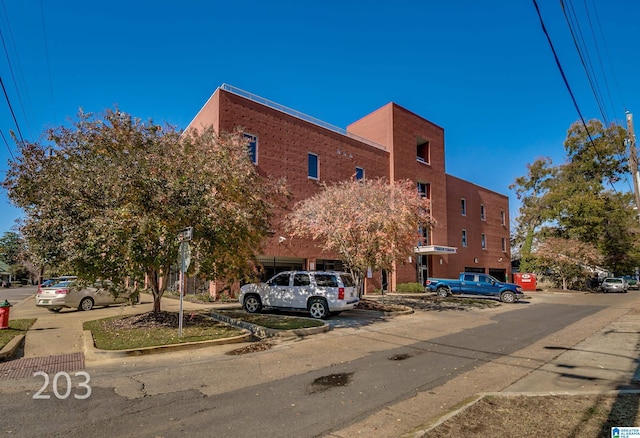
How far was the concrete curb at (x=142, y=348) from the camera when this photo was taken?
8.58 metres

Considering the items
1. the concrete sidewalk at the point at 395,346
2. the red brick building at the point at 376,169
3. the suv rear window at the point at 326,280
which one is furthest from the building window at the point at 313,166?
the concrete sidewalk at the point at 395,346

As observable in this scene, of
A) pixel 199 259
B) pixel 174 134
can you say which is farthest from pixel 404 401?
pixel 174 134

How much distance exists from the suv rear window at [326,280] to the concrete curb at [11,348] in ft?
30.1

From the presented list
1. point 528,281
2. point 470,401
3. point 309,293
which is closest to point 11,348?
point 309,293

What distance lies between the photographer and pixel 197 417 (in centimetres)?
512

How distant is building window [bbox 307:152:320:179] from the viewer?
1093 inches

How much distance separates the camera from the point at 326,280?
15.1 meters

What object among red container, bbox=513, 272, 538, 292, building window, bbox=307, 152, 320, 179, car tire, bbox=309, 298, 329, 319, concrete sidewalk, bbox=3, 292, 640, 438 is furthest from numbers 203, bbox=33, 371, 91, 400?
red container, bbox=513, 272, 538, 292

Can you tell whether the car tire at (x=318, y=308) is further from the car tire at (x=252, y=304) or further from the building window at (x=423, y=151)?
the building window at (x=423, y=151)

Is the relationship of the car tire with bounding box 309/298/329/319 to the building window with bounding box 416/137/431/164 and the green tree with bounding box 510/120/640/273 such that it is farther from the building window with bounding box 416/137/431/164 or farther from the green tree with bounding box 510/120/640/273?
the green tree with bounding box 510/120/640/273

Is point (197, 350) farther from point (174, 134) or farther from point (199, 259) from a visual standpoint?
point (174, 134)

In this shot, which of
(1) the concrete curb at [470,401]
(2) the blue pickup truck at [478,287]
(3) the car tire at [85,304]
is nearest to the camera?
(1) the concrete curb at [470,401]

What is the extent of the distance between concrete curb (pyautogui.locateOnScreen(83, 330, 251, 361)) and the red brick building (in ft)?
28.5

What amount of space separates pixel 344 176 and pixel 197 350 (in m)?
21.7
